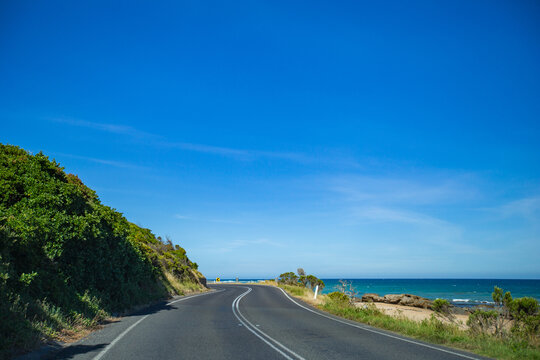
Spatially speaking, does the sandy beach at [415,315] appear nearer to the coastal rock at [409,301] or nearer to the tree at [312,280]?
the coastal rock at [409,301]

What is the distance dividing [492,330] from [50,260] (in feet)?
48.2

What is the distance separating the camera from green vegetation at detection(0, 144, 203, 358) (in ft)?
30.2

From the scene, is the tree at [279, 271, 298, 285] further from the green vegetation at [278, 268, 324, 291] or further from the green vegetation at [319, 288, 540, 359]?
the green vegetation at [319, 288, 540, 359]

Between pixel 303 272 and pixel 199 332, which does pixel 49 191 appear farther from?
pixel 303 272

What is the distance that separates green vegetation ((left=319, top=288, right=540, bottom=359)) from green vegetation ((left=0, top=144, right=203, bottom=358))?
35.6ft

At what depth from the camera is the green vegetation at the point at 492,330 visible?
32.0 ft

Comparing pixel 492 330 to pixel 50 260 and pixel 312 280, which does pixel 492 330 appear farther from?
pixel 312 280

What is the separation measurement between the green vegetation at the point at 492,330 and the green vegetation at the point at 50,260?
10.9 m

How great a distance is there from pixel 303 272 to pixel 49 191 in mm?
50722

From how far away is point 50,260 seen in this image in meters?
12.0

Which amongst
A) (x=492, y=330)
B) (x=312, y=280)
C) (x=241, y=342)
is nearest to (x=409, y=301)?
(x=312, y=280)

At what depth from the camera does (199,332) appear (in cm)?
1152

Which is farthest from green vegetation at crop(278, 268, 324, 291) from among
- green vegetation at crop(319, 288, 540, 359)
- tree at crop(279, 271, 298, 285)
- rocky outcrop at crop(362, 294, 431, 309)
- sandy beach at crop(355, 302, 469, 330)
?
green vegetation at crop(319, 288, 540, 359)

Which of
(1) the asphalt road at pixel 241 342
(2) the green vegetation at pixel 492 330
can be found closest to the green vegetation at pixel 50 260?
(1) the asphalt road at pixel 241 342
